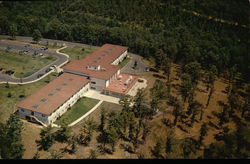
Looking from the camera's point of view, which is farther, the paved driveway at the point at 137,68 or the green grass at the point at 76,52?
the green grass at the point at 76,52

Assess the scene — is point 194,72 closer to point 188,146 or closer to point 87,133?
point 188,146

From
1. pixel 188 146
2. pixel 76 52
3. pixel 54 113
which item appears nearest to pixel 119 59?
pixel 76 52

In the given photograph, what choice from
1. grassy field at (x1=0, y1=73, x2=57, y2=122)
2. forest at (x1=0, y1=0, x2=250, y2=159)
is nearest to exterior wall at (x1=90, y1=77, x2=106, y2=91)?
forest at (x1=0, y1=0, x2=250, y2=159)

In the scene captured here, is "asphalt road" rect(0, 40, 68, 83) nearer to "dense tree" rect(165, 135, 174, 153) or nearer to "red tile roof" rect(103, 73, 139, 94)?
"red tile roof" rect(103, 73, 139, 94)

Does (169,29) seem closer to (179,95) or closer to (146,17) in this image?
(146,17)

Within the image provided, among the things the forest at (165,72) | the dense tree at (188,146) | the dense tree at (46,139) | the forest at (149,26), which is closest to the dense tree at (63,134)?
the forest at (165,72)

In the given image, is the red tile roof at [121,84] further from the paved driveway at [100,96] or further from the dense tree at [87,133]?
the dense tree at [87,133]
